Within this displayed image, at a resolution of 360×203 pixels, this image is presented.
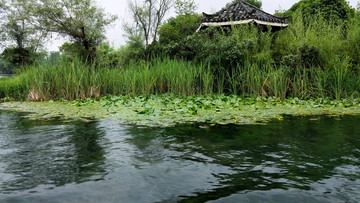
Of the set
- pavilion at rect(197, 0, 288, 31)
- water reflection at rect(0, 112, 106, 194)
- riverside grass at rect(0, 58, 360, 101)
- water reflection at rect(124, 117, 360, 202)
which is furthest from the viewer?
pavilion at rect(197, 0, 288, 31)

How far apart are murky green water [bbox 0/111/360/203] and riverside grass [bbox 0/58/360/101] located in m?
4.28

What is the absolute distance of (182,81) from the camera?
8.63 meters

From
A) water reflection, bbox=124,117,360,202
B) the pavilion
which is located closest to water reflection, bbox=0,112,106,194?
water reflection, bbox=124,117,360,202

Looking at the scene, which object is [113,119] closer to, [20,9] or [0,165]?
[0,165]

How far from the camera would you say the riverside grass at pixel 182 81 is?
860 cm

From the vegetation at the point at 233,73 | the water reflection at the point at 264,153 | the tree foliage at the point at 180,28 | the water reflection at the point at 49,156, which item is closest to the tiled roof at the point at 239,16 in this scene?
the vegetation at the point at 233,73

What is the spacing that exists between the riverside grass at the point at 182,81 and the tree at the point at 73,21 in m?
12.2

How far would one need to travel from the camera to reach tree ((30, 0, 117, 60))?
21500mm

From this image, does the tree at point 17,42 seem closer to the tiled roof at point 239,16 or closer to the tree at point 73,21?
the tree at point 73,21

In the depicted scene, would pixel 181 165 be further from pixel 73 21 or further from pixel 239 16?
pixel 73 21

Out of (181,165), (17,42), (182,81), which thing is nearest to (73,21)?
(17,42)

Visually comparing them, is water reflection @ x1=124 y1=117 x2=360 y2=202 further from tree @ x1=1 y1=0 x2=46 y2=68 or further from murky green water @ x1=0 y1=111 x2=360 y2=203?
tree @ x1=1 y1=0 x2=46 y2=68

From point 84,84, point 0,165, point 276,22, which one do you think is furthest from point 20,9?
point 0,165

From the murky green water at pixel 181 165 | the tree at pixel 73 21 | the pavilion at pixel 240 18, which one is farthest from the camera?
the tree at pixel 73 21
